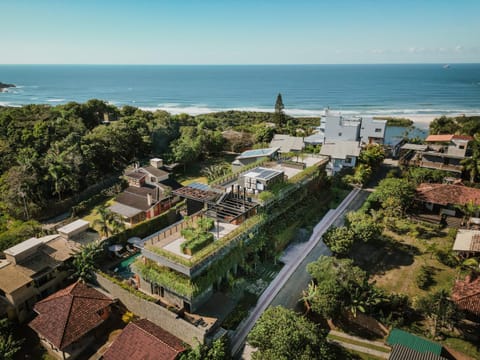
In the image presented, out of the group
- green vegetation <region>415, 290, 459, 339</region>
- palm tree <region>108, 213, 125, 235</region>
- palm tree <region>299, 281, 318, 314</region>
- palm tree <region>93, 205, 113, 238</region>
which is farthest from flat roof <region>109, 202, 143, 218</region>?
green vegetation <region>415, 290, 459, 339</region>

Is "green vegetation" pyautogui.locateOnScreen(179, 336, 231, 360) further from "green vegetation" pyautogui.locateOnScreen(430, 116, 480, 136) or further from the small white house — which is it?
"green vegetation" pyautogui.locateOnScreen(430, 116, 480, 136)

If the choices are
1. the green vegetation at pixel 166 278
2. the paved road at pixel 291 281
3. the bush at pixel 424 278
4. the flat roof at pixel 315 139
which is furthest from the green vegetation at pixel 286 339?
the flat roof at pixel 315 139

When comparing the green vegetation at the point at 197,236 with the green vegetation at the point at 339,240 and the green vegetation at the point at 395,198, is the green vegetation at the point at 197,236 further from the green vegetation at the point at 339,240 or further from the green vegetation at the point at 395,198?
the green vegetation at the point at 395,198

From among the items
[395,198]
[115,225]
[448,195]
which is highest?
[448,195]

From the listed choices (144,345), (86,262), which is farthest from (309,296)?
(86,262)

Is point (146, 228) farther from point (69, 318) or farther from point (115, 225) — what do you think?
point (69, 318)

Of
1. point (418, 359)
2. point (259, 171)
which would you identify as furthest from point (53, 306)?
point (418, 359)
